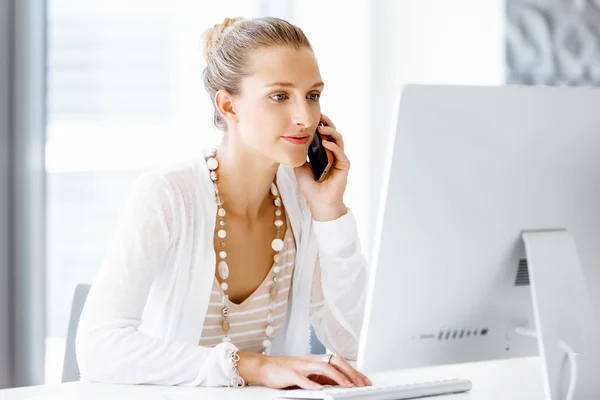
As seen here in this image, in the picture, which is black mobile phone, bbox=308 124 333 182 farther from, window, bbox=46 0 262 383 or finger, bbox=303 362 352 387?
window, bbox=46 0 262 383

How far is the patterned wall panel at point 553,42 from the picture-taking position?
10.9 feet

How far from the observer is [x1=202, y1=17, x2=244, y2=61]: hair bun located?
1919 mm

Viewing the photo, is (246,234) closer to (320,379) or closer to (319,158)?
(319,158)

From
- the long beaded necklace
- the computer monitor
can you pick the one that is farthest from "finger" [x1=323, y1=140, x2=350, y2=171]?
the computer monitor

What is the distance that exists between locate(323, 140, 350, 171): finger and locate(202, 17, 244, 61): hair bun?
0.38m

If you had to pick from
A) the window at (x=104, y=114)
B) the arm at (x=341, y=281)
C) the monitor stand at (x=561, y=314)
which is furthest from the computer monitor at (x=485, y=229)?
the window at (x=104, y=114)

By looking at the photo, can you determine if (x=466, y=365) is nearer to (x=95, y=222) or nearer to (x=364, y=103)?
(x=95, y=222)

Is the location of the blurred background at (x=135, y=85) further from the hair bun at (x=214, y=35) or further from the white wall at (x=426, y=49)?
the hair bun at (x=214, y=35)

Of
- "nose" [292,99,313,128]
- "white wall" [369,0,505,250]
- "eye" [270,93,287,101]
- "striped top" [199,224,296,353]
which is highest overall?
"white wall" [369,0,505,250]

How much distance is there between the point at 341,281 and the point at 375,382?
43 centimetres

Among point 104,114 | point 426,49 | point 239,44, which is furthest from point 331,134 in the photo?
point 426,49

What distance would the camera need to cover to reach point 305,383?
4.45ft

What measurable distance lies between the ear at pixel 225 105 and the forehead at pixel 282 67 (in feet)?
0.25

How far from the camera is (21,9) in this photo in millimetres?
2787
